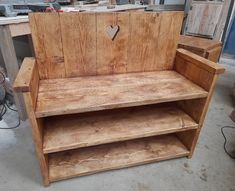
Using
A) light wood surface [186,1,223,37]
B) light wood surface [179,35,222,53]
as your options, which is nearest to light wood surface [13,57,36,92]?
light wood surface [179,35,222,53]

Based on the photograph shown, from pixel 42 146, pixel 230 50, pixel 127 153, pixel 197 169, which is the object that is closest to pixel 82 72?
pixel 42 146

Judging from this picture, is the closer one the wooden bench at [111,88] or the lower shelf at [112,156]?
Answer: the wooden bench at [111,88]

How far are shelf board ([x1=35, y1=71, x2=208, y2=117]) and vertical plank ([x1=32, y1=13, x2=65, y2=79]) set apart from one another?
0.06m

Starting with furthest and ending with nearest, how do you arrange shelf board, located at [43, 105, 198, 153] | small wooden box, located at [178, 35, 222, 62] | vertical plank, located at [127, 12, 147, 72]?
small wooden box, located at [178, 35, 222, 62], vertical plank, located at [127, 12, 147, 72], shelf board, located at [43, 105, 198, 153]

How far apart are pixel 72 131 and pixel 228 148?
112cm

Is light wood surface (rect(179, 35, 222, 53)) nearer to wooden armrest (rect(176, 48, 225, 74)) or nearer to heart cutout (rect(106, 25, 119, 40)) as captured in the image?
wooden armrest (rect(176, 48, 225, 74))

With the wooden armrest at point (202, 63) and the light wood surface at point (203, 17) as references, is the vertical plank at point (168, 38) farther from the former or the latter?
the light wood surface at point (203, 17)

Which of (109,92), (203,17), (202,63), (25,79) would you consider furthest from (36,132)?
(203,17)

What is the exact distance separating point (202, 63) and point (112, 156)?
788 mm

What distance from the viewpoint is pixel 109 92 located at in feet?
3.45

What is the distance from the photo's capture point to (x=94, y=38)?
112 cm

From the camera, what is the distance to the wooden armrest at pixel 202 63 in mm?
1021

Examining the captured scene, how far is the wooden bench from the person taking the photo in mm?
1006

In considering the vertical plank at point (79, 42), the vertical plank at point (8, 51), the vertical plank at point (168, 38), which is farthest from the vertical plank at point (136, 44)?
the vertical plank at point (8, 51)
